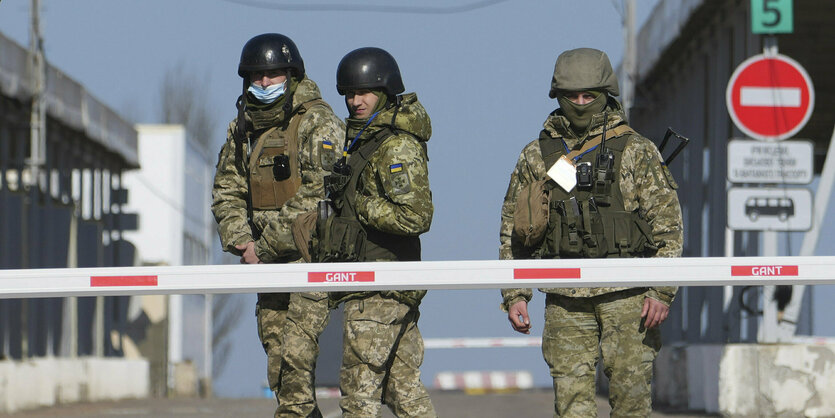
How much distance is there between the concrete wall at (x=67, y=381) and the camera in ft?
72.6

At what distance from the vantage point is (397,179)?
7.94m

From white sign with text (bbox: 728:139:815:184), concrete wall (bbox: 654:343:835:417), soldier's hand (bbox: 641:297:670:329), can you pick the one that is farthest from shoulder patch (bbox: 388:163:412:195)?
white sign with text (bbox: 728:139:815:184)

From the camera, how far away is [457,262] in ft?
25.7

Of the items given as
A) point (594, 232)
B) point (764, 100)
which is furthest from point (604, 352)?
point (764, 100)

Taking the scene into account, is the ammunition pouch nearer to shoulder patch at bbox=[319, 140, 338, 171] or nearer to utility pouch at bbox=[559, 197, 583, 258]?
utility pouch at bbox=[559, 197, 583, 258]

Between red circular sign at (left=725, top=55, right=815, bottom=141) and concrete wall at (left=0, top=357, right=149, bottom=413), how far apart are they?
10753 millimetres

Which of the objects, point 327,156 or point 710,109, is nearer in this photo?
point 327,156

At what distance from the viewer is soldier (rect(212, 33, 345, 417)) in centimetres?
854

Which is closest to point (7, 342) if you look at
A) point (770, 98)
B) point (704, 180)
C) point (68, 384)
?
point (68, 384)

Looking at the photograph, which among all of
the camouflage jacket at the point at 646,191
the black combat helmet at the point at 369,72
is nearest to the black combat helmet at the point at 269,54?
the black combat helmet at the point at 369,72

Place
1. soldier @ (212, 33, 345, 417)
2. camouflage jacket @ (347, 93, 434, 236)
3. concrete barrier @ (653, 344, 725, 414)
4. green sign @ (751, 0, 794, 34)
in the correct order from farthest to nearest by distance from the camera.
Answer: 1. green sign @ (751, 0, 794, 34)
2. concrete barrier @ (653, 344, 725, 414)
3. soldier @ (212, 33, 345, 417)
4. camouflage jacket @ (347, 93, 434, 236)

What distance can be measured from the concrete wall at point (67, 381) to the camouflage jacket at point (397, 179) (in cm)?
1418

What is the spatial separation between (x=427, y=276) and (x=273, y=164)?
124 centimetres

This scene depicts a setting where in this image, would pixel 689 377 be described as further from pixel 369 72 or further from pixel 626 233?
pixel 369 72
